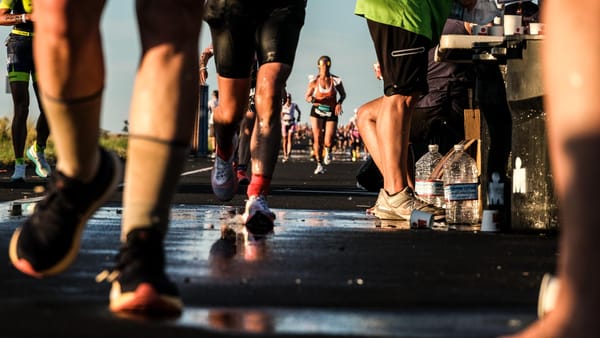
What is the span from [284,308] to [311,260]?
164cm

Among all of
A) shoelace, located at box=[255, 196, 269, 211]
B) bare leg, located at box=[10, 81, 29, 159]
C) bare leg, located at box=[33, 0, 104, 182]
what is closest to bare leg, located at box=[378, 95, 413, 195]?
shoelace, located at box=[255, 196, 269, 211]

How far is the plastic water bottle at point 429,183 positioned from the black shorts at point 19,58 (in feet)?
19.5

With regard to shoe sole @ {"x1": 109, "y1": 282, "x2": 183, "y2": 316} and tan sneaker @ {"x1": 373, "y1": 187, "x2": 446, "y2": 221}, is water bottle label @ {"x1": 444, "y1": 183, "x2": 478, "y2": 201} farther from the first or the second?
shoe sole @ {"x1": 109, "y1": 282, "x2": 183, "y2": 316}

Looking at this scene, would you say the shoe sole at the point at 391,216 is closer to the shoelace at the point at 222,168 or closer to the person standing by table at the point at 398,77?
the person standing by table at the point at 398,77

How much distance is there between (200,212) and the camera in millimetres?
9422

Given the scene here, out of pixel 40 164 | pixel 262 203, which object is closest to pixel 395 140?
pixel 262 203

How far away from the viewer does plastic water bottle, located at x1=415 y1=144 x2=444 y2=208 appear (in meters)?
10.2

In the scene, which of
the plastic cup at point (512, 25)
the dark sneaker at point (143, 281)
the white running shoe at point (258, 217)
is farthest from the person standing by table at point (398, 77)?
the dark sneaker at point (143, 281)

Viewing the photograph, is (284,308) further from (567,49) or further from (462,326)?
(567,49)

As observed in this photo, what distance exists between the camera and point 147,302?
3.82 meters

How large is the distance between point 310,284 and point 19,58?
37.6 feet

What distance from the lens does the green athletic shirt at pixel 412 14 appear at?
9.10 m

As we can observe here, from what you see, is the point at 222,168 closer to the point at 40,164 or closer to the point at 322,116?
the point at 40,164

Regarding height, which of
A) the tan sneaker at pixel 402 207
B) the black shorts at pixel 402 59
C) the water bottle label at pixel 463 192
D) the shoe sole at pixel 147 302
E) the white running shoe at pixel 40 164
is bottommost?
the shoe sole at pixel 147 302
